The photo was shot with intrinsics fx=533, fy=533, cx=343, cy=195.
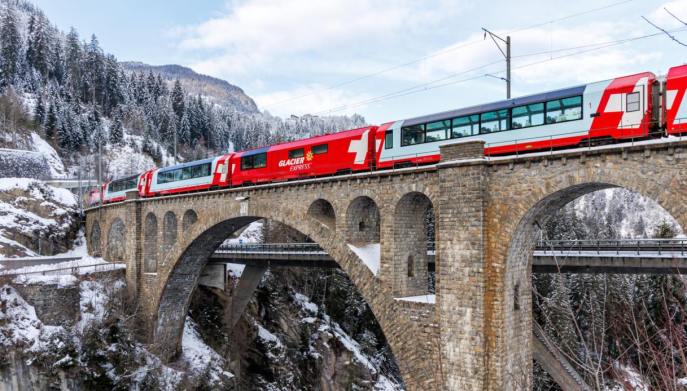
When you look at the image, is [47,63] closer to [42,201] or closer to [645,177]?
[42,201]

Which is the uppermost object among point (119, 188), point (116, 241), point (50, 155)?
point (50, 155)

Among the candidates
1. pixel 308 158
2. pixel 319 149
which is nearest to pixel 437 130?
pixel 319 149

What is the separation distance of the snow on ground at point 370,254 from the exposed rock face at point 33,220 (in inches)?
1327

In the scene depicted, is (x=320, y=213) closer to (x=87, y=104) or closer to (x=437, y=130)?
(x=437, y=130)

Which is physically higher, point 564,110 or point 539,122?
point 564,110

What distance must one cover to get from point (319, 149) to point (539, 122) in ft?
37.2

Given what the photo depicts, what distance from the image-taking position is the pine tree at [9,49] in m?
87.9

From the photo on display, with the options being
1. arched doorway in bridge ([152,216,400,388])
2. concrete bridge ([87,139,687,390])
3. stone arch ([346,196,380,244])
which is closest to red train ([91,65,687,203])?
concrete bridge ([87,139,687,390])

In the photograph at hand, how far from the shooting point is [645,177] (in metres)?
14.6

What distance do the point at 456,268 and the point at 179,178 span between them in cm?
2450

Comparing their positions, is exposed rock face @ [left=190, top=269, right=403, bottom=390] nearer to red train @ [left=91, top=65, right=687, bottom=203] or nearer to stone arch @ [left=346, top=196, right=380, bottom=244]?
red train @ [left=91, top=65, right=687, bottom=203]

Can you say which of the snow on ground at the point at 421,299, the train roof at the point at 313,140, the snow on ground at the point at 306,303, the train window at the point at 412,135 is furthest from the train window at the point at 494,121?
the snow on ground at the point at 306,303

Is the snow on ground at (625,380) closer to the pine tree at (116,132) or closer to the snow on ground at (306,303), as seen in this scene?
the snow on ground at (306,303)

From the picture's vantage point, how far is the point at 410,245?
21125 mm
